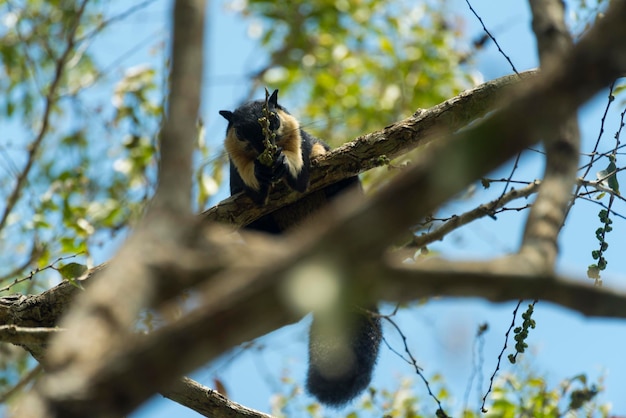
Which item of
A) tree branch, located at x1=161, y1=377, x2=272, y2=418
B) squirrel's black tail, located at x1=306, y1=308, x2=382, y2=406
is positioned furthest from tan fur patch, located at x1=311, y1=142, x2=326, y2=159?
tree branch, located at x1=161, y1=377, x2=272, y2=418

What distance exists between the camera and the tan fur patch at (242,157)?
5529 mm

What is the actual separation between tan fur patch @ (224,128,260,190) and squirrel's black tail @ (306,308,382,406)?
1.18m

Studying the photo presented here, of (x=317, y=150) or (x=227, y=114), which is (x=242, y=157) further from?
(x=227, y=114)

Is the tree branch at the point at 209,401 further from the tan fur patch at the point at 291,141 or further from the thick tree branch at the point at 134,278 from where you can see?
the thick tree branch at the point at 134,278

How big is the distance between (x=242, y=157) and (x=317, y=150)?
663 mm

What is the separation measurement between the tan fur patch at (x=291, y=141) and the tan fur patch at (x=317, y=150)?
13cm

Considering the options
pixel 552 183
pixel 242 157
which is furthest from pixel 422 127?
pixel 552 183

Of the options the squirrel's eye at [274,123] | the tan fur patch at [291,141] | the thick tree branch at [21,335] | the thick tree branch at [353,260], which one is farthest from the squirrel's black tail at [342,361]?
the thick tree branch at [353,260]

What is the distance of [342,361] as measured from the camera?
5762mm

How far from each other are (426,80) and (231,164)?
4.43m

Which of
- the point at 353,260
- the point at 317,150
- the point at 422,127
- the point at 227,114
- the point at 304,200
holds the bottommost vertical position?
the point at 353,260

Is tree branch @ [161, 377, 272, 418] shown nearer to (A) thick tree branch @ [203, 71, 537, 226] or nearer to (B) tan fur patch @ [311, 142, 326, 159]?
(A) thick tree branch @ [203, 71, 537, 226]

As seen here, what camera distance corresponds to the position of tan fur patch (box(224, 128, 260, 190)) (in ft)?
18.1

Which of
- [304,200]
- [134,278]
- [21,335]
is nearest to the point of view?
[134,278]
